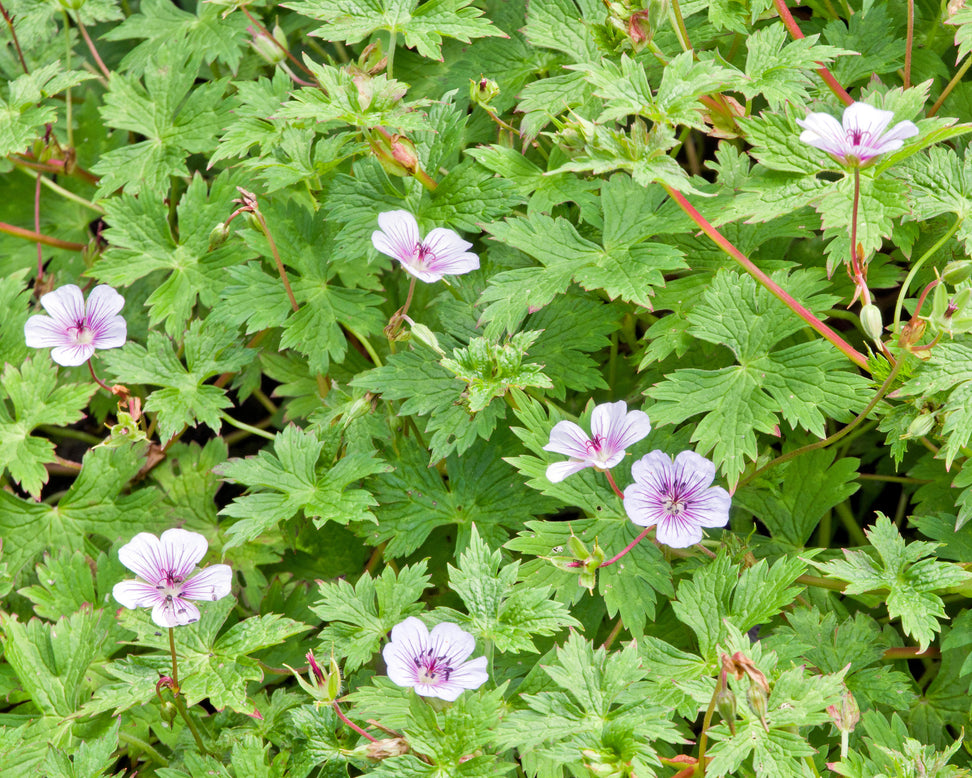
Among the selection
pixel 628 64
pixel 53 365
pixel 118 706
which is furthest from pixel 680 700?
pixel 53 365

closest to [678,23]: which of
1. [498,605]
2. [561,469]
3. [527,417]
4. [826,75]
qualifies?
[826,75]

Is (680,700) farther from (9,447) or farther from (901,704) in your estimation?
(9,447)

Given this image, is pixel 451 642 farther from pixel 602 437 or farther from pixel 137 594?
pixel 137 594

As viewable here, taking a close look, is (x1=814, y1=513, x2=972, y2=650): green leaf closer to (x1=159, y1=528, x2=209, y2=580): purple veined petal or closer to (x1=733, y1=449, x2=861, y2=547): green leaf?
(x1=733, y1=449, x2=861, y2=547): green leaf

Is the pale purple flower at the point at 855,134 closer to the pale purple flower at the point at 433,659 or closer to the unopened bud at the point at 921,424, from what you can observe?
the unopened bud at the point at 921,424

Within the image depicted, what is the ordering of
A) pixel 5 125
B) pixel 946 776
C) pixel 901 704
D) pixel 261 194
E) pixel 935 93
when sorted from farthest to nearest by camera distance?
pixel 5 125 < pixel 261 194 < pixel 935 93 < pixel 901 704 < pixel 946 776

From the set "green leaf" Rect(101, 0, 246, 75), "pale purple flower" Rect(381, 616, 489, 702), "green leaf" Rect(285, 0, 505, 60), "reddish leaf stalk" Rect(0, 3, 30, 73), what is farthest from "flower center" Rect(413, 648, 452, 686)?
"reddish leaf stalk" Rect(0, 3, 30, 73)
